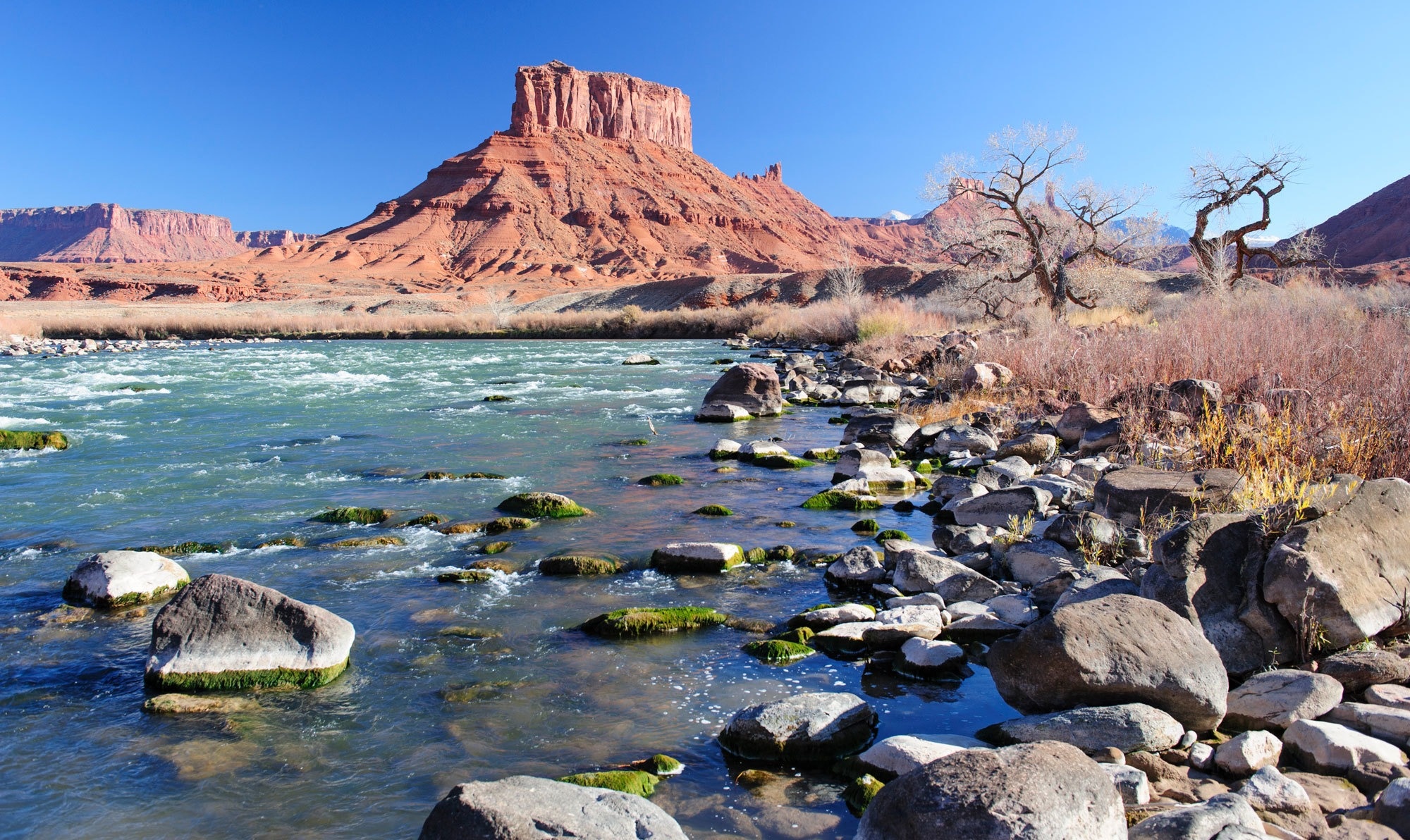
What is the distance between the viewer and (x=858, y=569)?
6.60 m

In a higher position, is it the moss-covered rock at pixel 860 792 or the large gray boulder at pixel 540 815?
the large gray boulder at pixel 540 815

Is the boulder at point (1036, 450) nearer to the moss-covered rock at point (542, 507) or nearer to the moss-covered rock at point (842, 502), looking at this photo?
the moss-covered rock at point (842, 502)

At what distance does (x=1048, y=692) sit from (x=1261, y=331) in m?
9.21

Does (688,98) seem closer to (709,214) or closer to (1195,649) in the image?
(709,214)

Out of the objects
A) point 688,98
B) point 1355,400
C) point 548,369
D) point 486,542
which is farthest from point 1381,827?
point 688,98

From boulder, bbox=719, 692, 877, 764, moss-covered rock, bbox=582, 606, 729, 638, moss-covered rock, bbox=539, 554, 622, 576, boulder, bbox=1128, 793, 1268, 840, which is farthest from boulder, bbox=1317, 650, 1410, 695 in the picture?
moss-covered rock, bbox=539, 554, 622, 576

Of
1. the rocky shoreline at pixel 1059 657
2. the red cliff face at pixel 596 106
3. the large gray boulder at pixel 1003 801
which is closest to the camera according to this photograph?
the large gray boulder at pixel 1003 801

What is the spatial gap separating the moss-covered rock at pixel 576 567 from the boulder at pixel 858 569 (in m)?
1.80

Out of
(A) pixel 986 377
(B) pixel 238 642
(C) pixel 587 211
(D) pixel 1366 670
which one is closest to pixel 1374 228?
(C) pixel 587 211

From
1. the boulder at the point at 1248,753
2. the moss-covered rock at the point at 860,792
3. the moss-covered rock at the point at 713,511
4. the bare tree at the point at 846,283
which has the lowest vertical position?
the moss-covered rock at the point at 860,792

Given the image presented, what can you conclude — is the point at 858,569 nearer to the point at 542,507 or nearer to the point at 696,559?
the point at 696,559

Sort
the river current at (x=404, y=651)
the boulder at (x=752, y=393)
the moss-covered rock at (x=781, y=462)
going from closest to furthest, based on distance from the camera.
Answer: the river current at (x=404, y=651) → the moss-covered rock at (x=781, y=462) → the boulder at (x=752, y=393)

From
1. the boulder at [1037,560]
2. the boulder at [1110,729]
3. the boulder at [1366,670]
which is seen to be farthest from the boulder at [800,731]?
the boulder at [1037,560]

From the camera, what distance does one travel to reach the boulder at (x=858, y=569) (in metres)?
6.54
